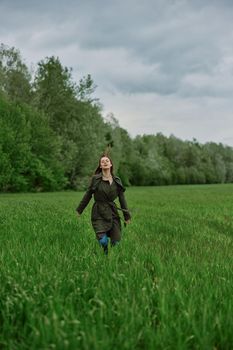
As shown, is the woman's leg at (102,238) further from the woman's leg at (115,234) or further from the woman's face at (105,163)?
the woman's face at (105,163)

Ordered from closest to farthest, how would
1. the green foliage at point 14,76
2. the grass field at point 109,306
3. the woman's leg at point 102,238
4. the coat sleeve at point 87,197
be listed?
the grass field at point 109,306
the woman's leg at point 102,238
the coat sleeve at point 87,197
the green foliage at point 14,76

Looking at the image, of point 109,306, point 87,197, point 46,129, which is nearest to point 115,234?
point 87,197

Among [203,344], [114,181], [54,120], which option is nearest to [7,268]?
[203,344]

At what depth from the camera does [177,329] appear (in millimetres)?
2906

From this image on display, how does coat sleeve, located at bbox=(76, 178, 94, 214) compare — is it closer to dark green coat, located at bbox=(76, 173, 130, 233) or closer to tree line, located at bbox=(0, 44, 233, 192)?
dark green coat, located at bbox=(76, 173, 130, 233)

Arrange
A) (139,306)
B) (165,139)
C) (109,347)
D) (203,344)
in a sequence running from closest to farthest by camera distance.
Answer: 1. (109,347)
2. (203,344)
3. (139,306)
4. (165,139)

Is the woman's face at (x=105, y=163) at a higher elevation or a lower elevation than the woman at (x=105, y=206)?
higher

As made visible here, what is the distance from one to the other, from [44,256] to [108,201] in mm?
2141

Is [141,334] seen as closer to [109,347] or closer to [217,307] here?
[109,347]

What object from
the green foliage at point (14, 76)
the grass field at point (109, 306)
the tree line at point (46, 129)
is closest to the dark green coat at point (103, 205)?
the grass field at point (109, 306)

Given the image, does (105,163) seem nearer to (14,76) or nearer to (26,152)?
(26,152)

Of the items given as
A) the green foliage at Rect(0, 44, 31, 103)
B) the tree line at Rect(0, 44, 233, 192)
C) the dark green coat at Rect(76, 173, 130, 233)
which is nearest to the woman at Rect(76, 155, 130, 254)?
the dark green coat at Rect(76, 173, 130, 233)

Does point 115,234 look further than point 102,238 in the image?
Yes

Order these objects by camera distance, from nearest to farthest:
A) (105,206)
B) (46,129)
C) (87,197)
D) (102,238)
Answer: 1. (102,238)
2. (105,206)
3. (87,197)
4. (46,129)
